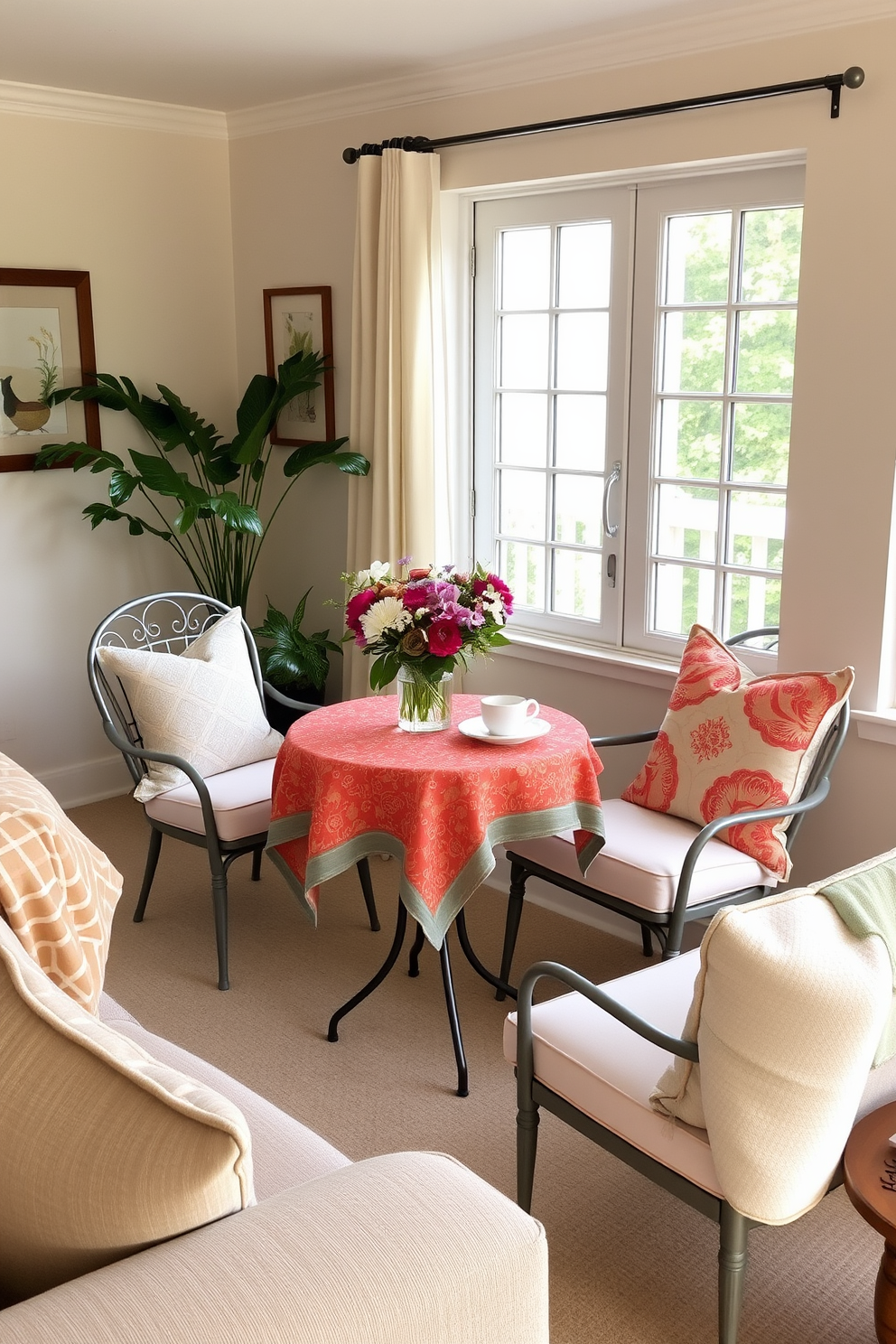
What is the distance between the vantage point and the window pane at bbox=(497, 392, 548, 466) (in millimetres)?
4367

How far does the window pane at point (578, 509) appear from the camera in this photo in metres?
4.22

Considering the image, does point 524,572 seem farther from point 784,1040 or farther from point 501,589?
point 784,1040

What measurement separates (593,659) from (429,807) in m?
1.32

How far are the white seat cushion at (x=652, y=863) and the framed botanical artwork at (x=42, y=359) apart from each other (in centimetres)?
271

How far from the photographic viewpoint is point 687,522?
3945 millimetres

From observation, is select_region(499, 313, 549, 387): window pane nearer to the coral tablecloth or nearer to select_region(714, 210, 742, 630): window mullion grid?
select_region(714, 210, 742, 630): window mullion grid

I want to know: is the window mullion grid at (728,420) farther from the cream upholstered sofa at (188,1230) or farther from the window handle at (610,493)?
the cream upholstered sofa at (188,1230)

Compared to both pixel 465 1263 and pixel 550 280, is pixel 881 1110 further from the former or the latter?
pixel 550 280

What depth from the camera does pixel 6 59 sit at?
416 centimetres

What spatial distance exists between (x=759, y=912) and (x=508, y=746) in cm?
131

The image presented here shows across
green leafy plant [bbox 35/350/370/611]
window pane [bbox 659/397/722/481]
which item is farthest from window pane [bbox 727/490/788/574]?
green leafy plant [bbox 35/350/370/611]

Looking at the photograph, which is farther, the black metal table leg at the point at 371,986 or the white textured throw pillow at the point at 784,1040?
the black metal table leg at the point at 371,986

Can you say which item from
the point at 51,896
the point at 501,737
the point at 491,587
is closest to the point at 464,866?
the point at 501,737

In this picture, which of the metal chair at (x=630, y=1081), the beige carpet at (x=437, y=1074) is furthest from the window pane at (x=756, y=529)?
the metal chair at (x=630, y=1081)
